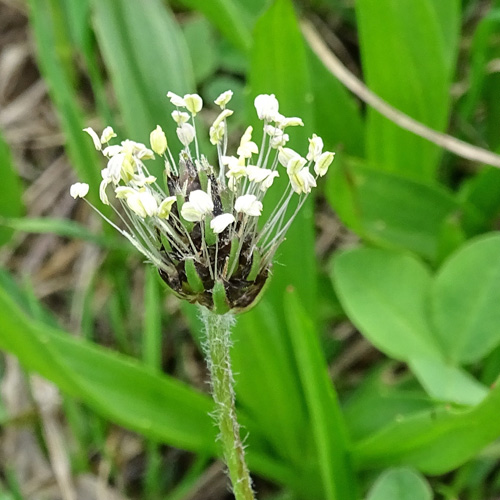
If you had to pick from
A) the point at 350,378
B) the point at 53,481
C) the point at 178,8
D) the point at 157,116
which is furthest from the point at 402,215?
the point at 178,8

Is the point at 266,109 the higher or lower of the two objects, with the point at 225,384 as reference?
higher

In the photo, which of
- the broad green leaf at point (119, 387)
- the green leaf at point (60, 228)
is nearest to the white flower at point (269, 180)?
the broad green leaf at point (119, 387)

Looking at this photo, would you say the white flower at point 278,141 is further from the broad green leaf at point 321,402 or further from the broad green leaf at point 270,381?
the broad green leaf at point 270,381

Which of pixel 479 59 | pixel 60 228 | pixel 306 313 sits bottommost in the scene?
pixel 306 313

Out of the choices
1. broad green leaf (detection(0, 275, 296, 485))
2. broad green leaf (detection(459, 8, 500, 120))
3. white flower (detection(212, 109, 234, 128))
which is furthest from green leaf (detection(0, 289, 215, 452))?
broad green leaf (detection(459, 8, 500, 120))

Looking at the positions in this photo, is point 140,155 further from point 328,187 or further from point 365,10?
point 365,10

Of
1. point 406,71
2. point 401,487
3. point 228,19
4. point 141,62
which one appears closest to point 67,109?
point 141,62

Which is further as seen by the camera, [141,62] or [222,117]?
[141,62]

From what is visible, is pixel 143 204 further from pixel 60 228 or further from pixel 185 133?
pixel 60 228

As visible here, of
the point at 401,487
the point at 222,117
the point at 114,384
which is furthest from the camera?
the point at 114,384
